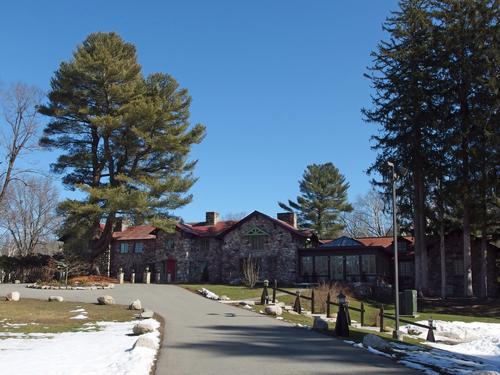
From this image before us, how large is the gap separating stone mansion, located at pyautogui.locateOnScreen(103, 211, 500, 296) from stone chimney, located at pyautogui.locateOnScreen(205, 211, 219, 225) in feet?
0.78

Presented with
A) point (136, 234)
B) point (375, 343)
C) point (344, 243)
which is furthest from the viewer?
point (136, 234)

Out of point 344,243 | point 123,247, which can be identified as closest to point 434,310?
point 344,243

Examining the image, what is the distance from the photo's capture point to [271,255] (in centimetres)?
4272

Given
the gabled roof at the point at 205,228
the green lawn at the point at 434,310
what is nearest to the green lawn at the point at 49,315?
the green lawn at the point at 434,310

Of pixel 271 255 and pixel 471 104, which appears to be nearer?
pixel 471 104

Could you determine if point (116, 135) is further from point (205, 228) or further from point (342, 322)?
point (342, 322)

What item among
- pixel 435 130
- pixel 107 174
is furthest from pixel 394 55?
pixel 107 174

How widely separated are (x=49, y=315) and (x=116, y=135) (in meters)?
23.2

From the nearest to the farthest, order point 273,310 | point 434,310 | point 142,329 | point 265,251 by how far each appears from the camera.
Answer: point 142,329
point 273,310
point 434,310
point 265,251

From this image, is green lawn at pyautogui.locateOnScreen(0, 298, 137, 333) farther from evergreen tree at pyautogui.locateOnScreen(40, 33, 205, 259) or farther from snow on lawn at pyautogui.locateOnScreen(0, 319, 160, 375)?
evergreen tree at pyautogui.locateOnScreen(40, 33, 205, 259)

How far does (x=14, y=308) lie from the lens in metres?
21.7

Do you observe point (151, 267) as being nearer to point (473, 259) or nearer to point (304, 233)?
point (304, 233)

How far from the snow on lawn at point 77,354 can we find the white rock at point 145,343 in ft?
0.39

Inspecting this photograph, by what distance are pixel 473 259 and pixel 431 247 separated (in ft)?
10.2
